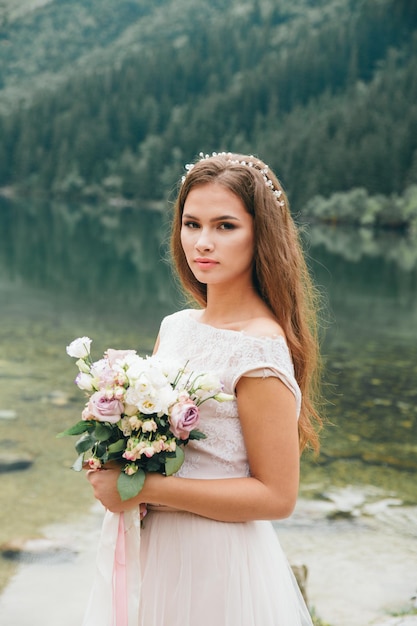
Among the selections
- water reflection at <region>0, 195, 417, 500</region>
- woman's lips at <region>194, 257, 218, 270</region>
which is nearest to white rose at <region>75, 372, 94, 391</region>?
woman's lips at <region>194, 257, 218, 270</region>

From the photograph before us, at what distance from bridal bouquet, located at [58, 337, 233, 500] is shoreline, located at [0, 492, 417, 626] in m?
2.68

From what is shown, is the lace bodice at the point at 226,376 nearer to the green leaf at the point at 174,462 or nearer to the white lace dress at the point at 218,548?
the white lace dress at the point at 218,548

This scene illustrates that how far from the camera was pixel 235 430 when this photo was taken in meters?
2.38

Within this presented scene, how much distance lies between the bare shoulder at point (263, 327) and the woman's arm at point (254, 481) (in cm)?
17

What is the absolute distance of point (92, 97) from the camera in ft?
419

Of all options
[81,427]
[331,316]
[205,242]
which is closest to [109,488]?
[81,427]

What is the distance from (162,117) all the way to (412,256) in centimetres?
9233

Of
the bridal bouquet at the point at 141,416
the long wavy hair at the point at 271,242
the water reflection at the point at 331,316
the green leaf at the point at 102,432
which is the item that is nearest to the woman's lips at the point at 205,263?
the long wavy hair at the point at 271,242

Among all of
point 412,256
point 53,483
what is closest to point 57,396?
point 53,483

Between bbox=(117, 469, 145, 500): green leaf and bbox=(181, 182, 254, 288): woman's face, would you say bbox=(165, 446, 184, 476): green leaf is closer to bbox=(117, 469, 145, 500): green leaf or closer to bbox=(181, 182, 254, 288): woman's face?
bbox=(117, 469, 145, 500): green leaf

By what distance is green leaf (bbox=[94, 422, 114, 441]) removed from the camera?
224 cm

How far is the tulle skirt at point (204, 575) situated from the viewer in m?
2.34

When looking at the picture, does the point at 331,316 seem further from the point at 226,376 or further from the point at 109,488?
the point at 109,488

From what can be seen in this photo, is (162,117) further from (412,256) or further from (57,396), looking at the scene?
(57,396)
